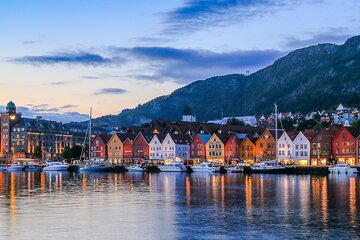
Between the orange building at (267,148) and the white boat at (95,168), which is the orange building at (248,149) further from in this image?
the white boat at (95,168)

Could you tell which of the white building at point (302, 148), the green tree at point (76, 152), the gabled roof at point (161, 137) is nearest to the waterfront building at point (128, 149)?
the gabled roof at point (161, 137)

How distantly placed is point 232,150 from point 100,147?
38.7 m

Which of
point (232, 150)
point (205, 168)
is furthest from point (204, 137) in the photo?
point (205, 168)

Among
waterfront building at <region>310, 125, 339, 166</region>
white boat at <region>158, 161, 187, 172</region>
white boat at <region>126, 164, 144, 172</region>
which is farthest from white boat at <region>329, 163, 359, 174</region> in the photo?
white boat at <region>126, 164, 144, 172</region>

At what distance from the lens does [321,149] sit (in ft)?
399

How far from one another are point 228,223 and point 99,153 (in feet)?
395

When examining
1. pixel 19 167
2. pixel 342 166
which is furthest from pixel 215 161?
pixel 19 167

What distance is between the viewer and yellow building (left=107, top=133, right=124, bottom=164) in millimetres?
147375

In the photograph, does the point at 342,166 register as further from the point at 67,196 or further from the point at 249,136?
the point at 67,196

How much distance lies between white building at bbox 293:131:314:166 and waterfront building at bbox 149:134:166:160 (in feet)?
112

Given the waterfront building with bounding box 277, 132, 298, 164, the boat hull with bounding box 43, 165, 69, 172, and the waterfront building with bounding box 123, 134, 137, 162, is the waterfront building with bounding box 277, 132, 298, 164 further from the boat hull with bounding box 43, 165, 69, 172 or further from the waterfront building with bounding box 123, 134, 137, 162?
the boat hull with bounding box 43, 165, 69, 172

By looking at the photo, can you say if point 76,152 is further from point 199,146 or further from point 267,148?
point 267,148

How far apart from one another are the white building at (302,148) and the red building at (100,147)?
52.7 metres

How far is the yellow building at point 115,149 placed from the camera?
484ft
